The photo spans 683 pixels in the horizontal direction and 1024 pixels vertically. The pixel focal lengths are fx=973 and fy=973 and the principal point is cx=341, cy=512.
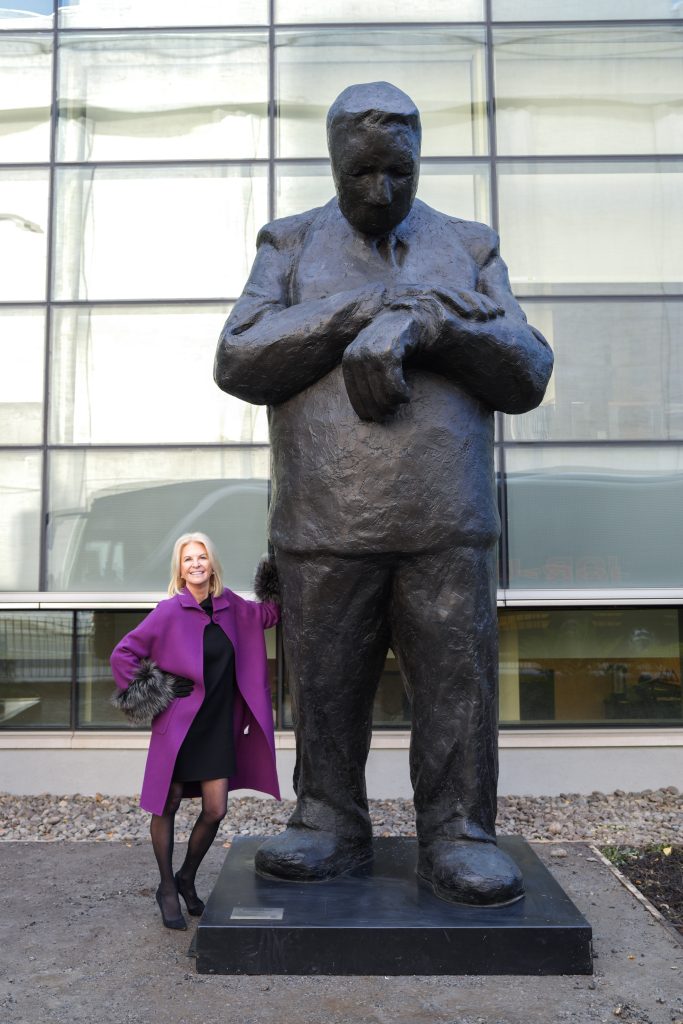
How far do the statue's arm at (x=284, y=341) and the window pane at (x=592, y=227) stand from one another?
208 inches

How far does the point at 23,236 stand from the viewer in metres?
8.16

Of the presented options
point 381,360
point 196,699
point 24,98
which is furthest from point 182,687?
point 24,98

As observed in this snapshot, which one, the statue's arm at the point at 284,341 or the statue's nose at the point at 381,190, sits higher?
the statue's nose at the point at 381,190

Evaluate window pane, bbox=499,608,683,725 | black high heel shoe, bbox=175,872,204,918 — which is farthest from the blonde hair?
window pane, bbox=499,608,683,725

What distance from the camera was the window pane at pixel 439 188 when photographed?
8172mm

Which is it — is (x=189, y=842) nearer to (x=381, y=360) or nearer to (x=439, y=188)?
(x=381, y=360)

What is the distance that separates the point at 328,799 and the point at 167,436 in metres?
5.06

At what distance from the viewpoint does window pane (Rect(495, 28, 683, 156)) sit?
8195 mm

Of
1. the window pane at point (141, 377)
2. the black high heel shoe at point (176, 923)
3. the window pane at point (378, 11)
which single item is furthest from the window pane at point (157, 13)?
the black high heel shoe at point (176, 923)

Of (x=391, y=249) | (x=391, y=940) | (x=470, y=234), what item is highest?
(x=470, y=234)

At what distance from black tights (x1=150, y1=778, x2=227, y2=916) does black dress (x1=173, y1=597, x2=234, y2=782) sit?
2.5 inches

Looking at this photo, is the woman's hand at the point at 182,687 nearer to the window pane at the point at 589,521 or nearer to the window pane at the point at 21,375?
the window pane at the point at 589,521

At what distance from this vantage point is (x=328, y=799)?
338 centimetres

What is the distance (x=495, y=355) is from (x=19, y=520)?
5.68 metres
